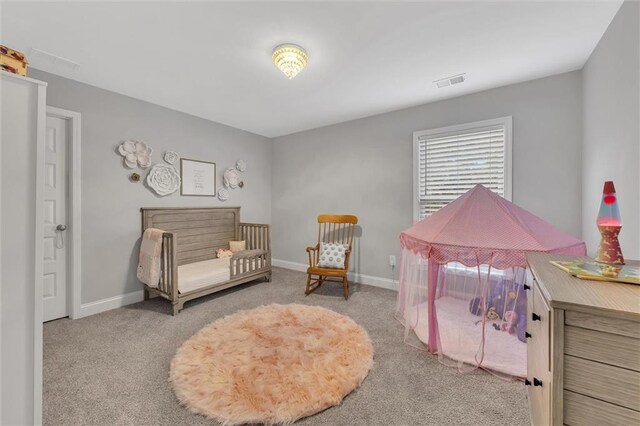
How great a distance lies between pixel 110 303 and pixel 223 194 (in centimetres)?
205

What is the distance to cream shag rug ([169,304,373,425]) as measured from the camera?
153 cm

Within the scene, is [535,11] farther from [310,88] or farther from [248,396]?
[248,396]

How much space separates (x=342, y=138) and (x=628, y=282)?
12.1 feet

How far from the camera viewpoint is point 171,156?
353 centimetres

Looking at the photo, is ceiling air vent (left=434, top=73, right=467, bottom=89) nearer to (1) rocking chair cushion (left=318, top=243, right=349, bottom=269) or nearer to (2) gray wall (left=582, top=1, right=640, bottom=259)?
(2) gray wall (left=582, top=1, right=640, bottom=259)

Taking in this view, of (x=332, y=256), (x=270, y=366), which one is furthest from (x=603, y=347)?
(x=332, y=256)

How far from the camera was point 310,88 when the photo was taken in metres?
2.93

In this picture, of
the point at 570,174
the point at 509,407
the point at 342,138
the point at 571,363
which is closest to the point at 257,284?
the point at 342,138

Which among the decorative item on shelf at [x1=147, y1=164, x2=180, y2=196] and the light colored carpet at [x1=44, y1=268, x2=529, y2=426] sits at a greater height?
the decorative item on shelf at [x1=147, y1=164, x2=180, y2=196]

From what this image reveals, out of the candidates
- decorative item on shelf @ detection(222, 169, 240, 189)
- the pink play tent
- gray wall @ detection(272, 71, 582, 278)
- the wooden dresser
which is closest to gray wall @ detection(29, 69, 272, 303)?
decorative item on shelf @ detection(222, 169, 240, 189)

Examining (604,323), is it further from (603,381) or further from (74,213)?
(74,213)

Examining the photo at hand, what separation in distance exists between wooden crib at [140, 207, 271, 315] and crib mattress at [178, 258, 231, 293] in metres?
0.01

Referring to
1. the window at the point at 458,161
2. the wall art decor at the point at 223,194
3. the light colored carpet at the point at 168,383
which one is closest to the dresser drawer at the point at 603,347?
the light colored carpet at the point at 168,383

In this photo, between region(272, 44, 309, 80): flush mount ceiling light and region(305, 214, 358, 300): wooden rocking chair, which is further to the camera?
region(305, 214, 358, 300): wooden rocking chair
